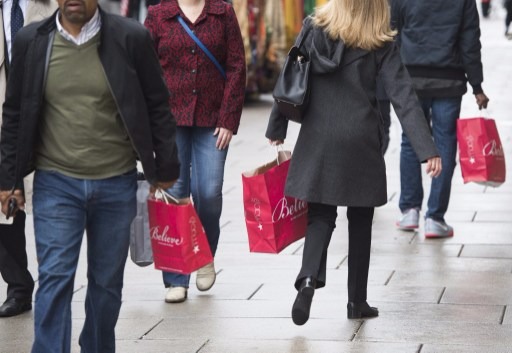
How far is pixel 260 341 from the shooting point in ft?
19.5

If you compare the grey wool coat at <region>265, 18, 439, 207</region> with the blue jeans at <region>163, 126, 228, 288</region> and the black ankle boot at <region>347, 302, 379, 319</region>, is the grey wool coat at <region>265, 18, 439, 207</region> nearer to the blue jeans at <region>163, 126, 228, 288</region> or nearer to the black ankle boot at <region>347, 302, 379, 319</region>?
the black ankle boot at <region>347, 302, 379, 319</region>

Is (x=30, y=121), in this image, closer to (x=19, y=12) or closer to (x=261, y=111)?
(x=19, y=12)

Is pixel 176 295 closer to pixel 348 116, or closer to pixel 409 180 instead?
pixel 348 116

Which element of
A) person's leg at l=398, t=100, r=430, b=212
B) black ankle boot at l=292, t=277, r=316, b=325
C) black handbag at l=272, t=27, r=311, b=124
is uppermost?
black handbag at l=272, t=27, r=311, b=124

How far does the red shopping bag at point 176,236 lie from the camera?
5.06m

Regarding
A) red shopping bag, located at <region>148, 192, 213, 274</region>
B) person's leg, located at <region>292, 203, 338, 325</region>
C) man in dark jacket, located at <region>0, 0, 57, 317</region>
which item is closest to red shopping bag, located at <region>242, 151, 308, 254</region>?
person's leg, located at <region>292, 203, 338, 325</region>

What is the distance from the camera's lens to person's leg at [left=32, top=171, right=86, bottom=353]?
474 cm

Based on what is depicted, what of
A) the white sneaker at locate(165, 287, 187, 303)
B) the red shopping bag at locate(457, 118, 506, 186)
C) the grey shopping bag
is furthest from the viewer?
the red shopping bag at locate(457, 118, 506, 186)

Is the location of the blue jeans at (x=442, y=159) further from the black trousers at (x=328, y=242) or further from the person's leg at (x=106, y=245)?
the person's leg at (x=106, y=245)

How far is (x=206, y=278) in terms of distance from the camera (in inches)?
274

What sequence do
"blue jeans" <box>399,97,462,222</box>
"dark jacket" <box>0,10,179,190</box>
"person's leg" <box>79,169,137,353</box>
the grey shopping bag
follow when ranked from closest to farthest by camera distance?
1. "dark jacket" <box>0,10,179,190</box>
2. "person's leg" <box>79,169,137,353</box>
3. the grey shopping bag
4. "blue jeans" <box>399,97,462,222</box>

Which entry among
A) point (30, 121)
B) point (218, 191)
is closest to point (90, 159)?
point (30, 121)

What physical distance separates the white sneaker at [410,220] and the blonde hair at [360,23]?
2.97 m

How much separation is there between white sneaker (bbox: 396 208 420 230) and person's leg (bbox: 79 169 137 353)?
410 cm
